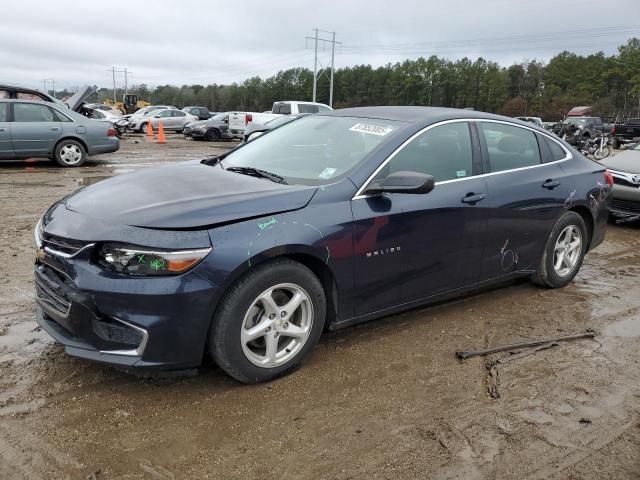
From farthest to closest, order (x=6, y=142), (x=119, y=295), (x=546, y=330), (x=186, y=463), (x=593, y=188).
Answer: (x=6, y=142) → (x=593, y=188) → (x=546, y=330) → (x=119, y=295) → (x=186, y=463)

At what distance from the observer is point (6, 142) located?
11547 millimetres

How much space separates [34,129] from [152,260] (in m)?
10.7

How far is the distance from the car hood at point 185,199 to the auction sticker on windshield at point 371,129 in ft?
2.65

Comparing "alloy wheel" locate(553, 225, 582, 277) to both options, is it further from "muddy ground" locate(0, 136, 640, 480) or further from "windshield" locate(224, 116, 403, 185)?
"windshield" locate(224, 116, 403, 185)

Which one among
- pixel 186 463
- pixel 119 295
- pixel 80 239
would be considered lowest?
pixel 186 463

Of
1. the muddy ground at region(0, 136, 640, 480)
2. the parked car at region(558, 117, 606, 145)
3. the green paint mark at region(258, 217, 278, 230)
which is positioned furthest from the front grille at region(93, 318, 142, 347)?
the parked car at region(558, 117, 606, 145)

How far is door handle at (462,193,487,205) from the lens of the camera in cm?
397

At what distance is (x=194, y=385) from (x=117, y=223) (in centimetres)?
102

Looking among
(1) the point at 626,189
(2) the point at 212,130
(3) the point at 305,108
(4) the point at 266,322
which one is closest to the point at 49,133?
(4) the point at 266,322

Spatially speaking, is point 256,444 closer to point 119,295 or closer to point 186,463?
point 186,463

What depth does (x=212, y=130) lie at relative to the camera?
2619 centimetres

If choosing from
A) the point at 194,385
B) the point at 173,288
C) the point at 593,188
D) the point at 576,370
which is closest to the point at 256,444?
the point at 194,385

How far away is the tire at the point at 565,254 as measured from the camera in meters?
4.85

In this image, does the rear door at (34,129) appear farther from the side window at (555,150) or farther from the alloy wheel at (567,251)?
the alloy wheel at (567,251)
